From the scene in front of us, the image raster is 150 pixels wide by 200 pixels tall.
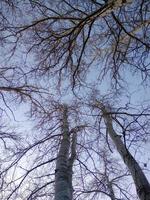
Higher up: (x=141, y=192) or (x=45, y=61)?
(x=45, y=61)

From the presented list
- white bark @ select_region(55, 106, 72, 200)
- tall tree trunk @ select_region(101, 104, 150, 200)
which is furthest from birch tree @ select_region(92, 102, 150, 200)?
white bark @ select_region(55, 106, 72, 200)

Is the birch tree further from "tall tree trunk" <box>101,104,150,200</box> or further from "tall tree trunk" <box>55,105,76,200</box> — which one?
"tall tree trunk" <box>55,105,76,200</box>

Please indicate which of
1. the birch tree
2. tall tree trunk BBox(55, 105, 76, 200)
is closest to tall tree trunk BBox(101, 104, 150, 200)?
the birch tree

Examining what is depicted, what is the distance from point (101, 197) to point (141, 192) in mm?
3480

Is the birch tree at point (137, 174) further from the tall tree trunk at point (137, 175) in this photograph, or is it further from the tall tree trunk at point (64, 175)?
the tall tree trunk at point (64, 175)

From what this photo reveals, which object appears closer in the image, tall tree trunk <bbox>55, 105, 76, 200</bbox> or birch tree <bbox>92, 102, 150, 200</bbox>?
tall tree trunk <bbox>55, 105, 76, 200</bbox>

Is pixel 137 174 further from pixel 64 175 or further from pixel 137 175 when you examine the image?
pixel 64 175

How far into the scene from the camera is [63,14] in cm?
477

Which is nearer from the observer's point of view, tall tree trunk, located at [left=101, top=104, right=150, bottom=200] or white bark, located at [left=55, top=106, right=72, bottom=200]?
white bark, located at [left=55, top=106, right=72, bottom=200]

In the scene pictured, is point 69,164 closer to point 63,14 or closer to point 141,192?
point 141,192

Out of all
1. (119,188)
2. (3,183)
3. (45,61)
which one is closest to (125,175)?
(119,188)

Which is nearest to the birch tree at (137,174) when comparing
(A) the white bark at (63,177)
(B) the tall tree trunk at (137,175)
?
(B) the tall tree trunk at (137,175)

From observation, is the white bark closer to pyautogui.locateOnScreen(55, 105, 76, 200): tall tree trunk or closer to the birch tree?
pyautogui.locateOnScreen(55, 105, 76, 200): tall tree trunk

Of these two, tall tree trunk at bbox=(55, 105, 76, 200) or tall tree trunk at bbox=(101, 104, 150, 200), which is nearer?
tall tree trunk at bbox=(55, 105, 76, 200)
